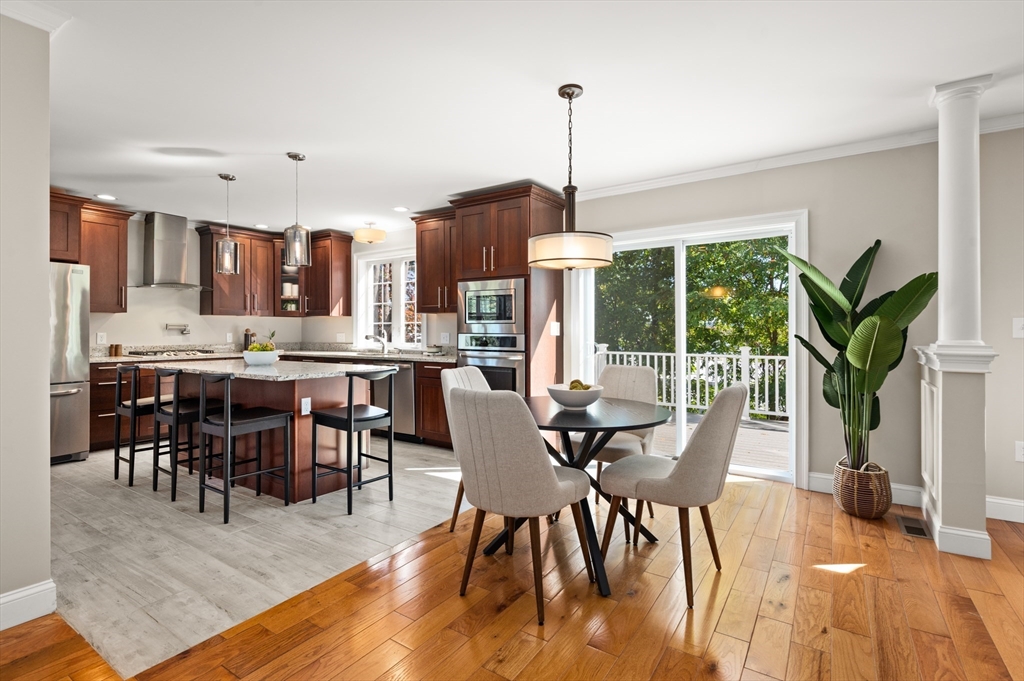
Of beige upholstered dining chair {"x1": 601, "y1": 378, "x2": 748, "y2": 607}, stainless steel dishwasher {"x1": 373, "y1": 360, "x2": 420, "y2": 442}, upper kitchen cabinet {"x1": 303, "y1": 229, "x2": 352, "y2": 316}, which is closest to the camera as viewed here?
beige upholstered dining chair {"x1": 601, "y1": 378, "x2": 748, "y2": 607}

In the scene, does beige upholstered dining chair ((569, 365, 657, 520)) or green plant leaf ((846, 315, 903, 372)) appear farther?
beige upholstered dining chair ((569, 365, 657, 520))

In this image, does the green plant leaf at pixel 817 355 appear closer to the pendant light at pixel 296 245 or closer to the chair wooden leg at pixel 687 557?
the chair wooden leg at pixel 687 557

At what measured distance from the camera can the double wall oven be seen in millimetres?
4637

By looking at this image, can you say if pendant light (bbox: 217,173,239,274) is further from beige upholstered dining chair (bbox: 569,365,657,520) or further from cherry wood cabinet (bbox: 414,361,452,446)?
beige upholstered dining chair (bbox: 569,365,657,520)

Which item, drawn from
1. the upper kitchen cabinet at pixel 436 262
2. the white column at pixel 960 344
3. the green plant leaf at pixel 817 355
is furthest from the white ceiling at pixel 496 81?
the green plant leaf at pixel 817 355

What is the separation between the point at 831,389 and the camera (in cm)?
355

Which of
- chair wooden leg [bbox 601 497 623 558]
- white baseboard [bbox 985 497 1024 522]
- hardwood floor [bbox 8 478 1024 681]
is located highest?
chair wooden leg [bbox 601 497 623 558]

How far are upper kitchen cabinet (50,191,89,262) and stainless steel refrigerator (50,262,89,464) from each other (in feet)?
0.70

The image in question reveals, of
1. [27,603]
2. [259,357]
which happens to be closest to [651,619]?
[27,603]

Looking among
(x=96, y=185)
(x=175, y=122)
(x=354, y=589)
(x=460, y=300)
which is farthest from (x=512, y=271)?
(x=96, y=185)

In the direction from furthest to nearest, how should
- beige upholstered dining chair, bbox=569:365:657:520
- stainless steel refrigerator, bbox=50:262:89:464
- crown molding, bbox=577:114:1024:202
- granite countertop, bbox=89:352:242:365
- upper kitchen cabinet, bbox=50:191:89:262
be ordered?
1. granite countertop, bbox=89:352:242:365
2. upper kitchen cabinet, bbox=50:191:89:262
3. stainless steel refrigerator, bbox=50:262:89:464
4. crown molding, bbox=577:114:1024:202
5. beige upholstered dining chair, bbox=569:365:657:520

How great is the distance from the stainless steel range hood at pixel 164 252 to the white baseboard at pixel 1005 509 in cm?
757

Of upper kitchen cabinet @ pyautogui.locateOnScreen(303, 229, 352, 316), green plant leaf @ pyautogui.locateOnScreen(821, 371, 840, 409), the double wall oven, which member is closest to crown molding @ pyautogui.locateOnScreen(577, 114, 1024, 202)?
the double wall oven

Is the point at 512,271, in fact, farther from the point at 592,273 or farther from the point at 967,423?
the point at 967,423
